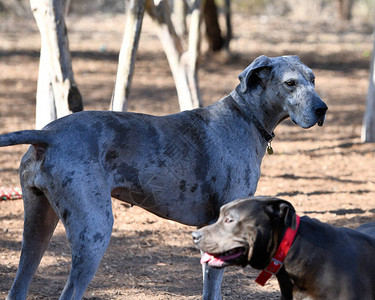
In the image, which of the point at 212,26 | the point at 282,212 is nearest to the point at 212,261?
the point at 282,212

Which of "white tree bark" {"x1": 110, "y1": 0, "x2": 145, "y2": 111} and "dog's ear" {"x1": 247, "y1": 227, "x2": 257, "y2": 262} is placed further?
"white tree bark" {"x1": 110, "y1": 0, "x2": 145, "y2": 111}

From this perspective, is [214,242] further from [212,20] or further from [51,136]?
[212,20]

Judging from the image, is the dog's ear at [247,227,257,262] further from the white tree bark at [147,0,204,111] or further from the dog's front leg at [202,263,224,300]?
the white tree bark at [147,0,204,111]

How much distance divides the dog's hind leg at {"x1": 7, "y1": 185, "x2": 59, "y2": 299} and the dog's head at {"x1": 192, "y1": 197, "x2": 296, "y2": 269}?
1297 mm

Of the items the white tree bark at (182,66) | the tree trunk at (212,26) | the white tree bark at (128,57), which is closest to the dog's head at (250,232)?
the white tree bark at (128,57)

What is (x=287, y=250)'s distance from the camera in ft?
12.4

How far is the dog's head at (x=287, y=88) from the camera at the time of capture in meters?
4.76

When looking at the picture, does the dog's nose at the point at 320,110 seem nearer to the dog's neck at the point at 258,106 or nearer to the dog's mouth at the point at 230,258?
the dog's neck at the point at 258,106

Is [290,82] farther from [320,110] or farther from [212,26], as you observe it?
[212,26]

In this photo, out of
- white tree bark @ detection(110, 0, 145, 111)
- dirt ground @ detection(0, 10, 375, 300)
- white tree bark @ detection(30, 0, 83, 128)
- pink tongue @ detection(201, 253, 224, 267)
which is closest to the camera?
pink tongue @ detection(201, 253, 224, 267)

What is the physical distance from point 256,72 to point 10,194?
4.04m

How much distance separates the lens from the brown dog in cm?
373

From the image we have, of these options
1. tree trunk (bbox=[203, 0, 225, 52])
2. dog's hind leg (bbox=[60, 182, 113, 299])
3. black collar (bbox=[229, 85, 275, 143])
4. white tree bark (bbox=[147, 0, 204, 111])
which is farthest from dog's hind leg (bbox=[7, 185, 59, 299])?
tree trunk (bbox=[203, 0, 225, 52])

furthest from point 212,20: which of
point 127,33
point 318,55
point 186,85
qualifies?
point 127,33
